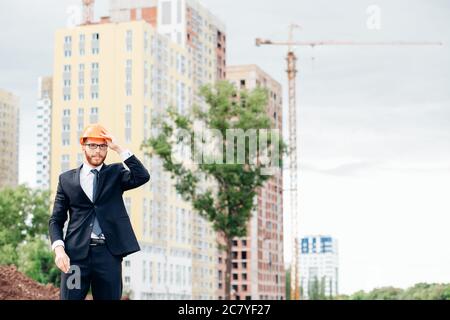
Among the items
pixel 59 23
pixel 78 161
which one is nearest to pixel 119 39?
pixel 59 23

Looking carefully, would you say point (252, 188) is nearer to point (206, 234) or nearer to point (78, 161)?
point (78, 161)

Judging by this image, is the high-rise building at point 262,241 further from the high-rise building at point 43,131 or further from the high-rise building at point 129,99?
the high-rise building at point 129,99

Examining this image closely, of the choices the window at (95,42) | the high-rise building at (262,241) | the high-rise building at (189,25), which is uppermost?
the high-rise building at (189,25)

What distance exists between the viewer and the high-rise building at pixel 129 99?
10775cm

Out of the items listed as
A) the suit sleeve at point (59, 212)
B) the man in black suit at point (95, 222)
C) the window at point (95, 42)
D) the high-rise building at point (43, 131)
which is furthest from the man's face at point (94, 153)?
the high-rise building at point (43, 131)

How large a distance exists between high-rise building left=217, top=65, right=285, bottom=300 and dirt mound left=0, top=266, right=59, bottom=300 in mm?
140467

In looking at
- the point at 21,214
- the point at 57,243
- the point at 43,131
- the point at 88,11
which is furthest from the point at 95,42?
the point at 57,243

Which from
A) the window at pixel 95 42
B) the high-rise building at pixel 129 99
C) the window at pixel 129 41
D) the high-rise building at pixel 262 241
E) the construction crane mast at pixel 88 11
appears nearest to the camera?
the window at pixel 95 42

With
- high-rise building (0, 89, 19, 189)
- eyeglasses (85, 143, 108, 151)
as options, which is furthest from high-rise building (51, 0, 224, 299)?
eyeglasses (85, 143, 108, 151)

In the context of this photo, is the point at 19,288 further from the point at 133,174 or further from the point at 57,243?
the point at 133,174

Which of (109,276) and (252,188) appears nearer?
(109,276)

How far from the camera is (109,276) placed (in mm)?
6359

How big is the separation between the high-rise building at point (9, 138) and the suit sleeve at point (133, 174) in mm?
123011
